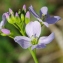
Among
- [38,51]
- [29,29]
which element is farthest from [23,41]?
[38,51]

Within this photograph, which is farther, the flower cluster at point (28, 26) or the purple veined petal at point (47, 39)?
the flower cluster at point (28, 26)

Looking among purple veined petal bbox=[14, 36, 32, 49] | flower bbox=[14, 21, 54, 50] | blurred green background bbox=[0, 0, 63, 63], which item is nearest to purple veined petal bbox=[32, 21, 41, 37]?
flower bbox=[14, 21, 54, 50]

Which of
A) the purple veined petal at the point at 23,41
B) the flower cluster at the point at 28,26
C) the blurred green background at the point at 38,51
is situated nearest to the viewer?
the purple veined petal at the point at 23,41

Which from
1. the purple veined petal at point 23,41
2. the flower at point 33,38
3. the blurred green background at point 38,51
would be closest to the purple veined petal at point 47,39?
the flower at point 33,38

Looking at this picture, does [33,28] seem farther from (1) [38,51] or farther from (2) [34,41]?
(1) [38,51]

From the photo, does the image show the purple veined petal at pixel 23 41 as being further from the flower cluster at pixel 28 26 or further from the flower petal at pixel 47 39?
the flower petal at pixel 47 39

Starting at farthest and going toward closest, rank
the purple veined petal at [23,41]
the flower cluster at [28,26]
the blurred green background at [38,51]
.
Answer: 1. the blurred green background at [38,51]
2. the flower cluster at [28,26]
3. the purple veined petal at [23,41]

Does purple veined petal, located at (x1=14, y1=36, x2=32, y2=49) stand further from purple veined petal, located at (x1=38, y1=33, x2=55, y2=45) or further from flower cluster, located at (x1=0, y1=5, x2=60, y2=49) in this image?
purple veined petal, located at (x1=38, y1=33, x2=55, y2=45)

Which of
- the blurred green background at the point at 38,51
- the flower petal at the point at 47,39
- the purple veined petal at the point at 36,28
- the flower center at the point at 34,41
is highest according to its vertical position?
the blurred green background at the point at 38,51
